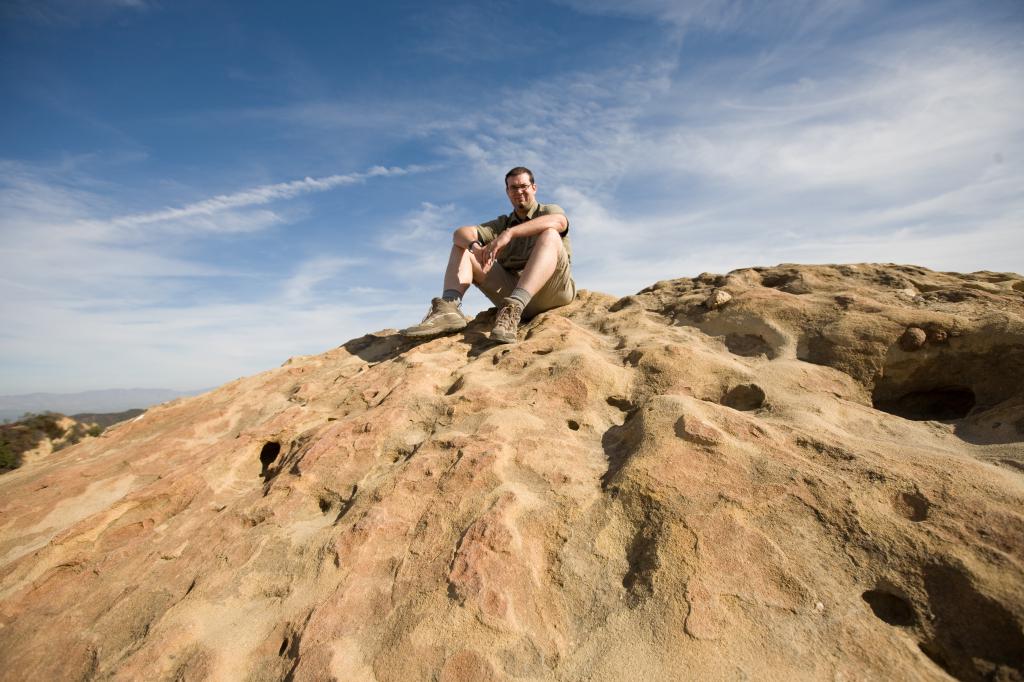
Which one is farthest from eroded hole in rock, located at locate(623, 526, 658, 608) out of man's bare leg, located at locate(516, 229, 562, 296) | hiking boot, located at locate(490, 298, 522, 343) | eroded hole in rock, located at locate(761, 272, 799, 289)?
eroded hole in rock, located at locate(761, 272, 799, 289)

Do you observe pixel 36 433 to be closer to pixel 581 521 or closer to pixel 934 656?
pixel 581 521

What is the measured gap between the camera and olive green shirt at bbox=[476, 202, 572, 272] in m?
4.31

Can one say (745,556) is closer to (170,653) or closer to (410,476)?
(410,476)

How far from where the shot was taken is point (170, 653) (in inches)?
70.8

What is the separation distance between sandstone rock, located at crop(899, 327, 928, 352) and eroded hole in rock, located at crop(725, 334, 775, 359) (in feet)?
2.38

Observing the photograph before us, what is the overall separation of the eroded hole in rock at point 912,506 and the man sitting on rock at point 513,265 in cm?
235

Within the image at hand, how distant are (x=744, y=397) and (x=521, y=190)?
Result: 2494mm

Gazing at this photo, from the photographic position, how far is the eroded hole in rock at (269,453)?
3.21 meters

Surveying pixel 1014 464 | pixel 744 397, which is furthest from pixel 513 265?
pixel 1014 464

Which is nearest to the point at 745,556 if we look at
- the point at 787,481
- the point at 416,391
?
the point at 787,481

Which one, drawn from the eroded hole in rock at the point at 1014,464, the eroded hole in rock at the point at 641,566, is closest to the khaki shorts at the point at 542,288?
the eroded hole in rock at the point at 641,566

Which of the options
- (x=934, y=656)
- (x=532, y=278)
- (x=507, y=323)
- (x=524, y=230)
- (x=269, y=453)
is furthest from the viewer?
(x=524, y=230)

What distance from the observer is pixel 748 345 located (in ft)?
11.7

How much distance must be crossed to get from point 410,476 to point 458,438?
30cm
